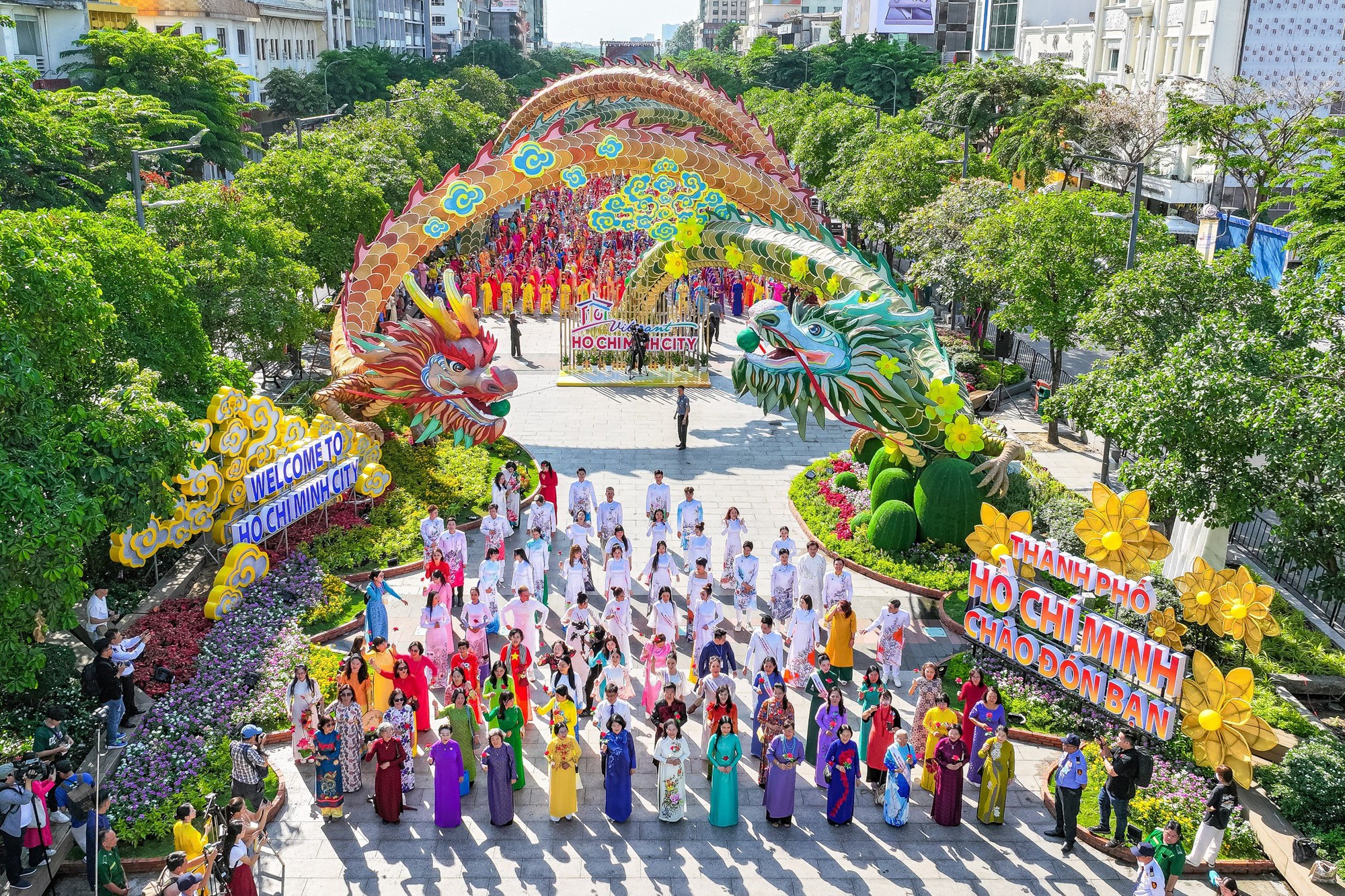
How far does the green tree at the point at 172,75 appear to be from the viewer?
43.1m

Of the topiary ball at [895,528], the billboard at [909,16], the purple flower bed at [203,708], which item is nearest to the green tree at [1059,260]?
the topiary ball at [895,528]

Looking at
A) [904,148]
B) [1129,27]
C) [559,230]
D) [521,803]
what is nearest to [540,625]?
[521,803]

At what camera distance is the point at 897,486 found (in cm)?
1677

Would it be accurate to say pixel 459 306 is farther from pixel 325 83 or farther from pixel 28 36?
pixel 325 83

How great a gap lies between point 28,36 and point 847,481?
4130 cm

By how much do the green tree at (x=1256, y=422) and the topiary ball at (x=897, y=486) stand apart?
371cm

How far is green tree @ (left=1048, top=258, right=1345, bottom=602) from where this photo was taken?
1105cm

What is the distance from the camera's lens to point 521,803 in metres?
11.1

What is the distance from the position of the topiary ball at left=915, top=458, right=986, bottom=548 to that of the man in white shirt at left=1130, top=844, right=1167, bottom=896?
7093 millimetres

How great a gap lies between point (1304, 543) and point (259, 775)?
35.1 ft

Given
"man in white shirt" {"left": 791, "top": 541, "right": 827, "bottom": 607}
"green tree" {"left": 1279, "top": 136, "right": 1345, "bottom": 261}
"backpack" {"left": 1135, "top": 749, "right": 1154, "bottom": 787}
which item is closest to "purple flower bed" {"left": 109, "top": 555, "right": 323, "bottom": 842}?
"man in white shirt" {"left": 791, "top": 541, "right": 827, "bottom": 607}

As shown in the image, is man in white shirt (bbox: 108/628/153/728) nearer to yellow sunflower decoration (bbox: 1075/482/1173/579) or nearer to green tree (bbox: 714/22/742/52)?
yellow sunflower decoration (bbox: 1075/482/1173/579)

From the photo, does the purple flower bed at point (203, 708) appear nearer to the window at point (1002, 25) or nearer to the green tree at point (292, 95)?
the green tree at point (292, 95)

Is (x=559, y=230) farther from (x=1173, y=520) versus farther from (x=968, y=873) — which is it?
(x=968, y=873)
